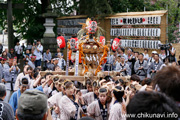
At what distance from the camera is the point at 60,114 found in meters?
5.01

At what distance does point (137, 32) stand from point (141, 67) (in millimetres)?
4155

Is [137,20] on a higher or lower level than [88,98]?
higher

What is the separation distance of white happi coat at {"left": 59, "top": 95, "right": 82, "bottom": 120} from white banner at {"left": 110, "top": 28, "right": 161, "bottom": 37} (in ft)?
30.7

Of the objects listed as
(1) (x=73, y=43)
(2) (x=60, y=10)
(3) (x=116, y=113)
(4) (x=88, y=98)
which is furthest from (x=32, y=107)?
(2) (x=60, y=10)

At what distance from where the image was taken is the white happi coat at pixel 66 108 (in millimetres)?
4809

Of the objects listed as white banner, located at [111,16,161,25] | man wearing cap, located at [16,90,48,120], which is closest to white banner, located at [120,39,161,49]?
white banner, located at [111,16,161,25]

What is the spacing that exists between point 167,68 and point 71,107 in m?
2.44

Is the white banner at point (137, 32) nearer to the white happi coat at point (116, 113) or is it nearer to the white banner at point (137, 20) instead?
the white banner at point (137, 20)

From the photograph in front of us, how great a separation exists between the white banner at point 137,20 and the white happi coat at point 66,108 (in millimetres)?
9474

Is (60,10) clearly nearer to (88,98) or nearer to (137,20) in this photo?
(137,20)

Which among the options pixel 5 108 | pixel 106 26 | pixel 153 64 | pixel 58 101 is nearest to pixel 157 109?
pixel 5 108

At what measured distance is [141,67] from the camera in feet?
35.2

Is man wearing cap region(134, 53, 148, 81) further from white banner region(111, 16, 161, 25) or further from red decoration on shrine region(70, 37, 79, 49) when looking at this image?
red decoration on shrine region(70, 37, 79, 49)

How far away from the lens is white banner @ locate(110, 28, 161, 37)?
13516 millimetres
